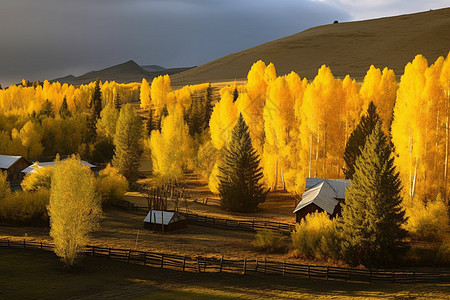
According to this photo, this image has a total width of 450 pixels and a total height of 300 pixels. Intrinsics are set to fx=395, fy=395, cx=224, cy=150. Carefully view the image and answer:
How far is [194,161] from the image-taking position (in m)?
66.6

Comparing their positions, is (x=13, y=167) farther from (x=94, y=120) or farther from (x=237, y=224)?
(x=237, y=224)

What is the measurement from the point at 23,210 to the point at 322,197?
95.4ft

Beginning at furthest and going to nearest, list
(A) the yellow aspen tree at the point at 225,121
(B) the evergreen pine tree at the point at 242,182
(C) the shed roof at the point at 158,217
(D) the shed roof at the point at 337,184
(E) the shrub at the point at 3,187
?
1. (A) the yellow aspen tree at the point at 225,121
2. (B) the evergreen pine tree at the point at 242,182
3. (D) the shed roof at the point at 337,184
4. (E) the shrub at the point at 3,187
5. (C) the shed roof at the point at 158,217

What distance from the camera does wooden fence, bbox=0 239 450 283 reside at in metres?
25.6

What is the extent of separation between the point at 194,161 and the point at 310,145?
25.2 metres

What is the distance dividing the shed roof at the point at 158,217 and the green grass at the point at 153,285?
10.0 m

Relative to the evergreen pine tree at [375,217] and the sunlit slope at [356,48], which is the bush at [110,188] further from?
the sunlit slope at [356,48]

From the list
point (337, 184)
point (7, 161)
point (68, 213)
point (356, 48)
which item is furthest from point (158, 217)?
point (356, 48)

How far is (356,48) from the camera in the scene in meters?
160

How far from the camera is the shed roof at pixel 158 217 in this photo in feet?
126

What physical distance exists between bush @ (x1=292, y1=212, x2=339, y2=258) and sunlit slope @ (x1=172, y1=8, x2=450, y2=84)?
340 feet

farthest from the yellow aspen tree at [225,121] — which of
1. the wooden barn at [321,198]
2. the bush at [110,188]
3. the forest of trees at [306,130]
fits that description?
the wooden barn at [321,198]

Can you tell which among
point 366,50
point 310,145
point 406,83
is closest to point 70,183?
point 310,145

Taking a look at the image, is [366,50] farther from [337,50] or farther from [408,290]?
[408,290]
